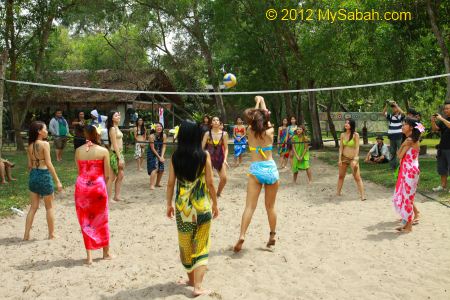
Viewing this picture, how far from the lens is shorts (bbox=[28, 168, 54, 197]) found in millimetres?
6453

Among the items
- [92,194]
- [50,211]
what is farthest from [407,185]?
[50,211]

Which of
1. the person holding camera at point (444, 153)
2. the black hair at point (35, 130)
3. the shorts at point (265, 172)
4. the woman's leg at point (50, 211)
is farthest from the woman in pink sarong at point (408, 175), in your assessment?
the black hair at point (35, 130)

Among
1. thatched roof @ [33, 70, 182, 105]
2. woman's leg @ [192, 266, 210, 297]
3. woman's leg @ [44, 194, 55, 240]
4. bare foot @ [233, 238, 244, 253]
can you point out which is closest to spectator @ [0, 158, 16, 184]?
woman's leg @ [44, 194, 55, 240]

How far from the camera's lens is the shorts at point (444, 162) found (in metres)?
9.38

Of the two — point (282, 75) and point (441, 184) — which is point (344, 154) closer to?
point (441, 184)

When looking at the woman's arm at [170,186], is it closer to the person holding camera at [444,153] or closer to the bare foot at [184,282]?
the bare foot at [184,282]

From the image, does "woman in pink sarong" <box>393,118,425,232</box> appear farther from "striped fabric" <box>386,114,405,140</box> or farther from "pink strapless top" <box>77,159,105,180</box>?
"striped fabric" <box>386,114,405,140</box>

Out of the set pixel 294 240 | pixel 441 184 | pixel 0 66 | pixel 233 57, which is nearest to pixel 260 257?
pixel 294 240

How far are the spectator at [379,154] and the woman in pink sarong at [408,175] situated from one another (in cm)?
824

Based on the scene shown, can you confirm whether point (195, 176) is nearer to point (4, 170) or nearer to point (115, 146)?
point (115, 146)

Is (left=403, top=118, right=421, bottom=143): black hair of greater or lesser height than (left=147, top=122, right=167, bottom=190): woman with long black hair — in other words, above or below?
above

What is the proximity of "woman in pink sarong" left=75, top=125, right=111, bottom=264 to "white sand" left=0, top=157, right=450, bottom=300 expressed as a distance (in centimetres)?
33

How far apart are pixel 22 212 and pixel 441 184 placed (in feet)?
27.4

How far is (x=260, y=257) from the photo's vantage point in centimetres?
579
